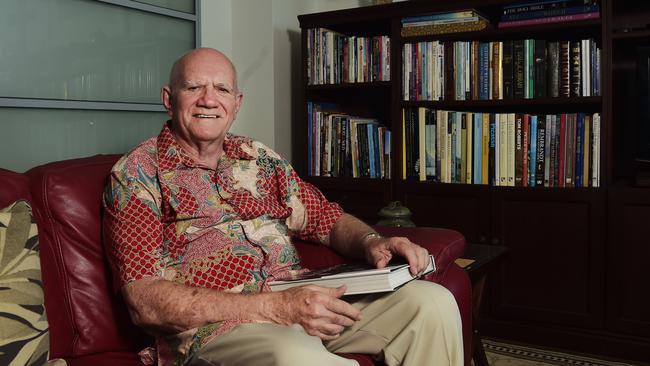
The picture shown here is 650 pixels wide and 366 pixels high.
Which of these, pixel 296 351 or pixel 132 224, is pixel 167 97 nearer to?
pixel 132 224

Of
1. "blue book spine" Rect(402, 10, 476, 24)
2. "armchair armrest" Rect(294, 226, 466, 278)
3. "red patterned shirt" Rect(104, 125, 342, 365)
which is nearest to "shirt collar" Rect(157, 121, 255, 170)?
"red patterned shirt" Rect(104, 125, 342, 365)

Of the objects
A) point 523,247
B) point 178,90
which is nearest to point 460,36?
point 523,247

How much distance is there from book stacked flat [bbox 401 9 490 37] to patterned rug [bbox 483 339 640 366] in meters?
1.27

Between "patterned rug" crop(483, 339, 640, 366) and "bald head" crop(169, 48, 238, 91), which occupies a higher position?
"bald head" crop(169, 48, 238, 91)

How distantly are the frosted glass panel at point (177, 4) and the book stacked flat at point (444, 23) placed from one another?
92 centimetres

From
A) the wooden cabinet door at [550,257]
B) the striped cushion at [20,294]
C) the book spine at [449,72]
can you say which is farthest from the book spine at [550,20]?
the striped cushion at [20,294]

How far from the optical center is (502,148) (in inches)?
102

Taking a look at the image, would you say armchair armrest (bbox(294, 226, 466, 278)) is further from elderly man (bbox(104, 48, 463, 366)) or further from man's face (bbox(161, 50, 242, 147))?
man's face (bbox(161, 50, 242, 147))

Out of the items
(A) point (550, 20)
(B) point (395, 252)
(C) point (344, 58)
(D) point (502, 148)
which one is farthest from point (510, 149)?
(B) point (395, 252)

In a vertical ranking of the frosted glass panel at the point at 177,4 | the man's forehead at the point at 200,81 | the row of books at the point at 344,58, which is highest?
the frosted glass panel at the point at 177,4

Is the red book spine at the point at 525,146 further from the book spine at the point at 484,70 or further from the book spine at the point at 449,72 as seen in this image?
the book spine at the point at 449,72

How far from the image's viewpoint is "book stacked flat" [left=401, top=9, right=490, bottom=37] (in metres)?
2.62

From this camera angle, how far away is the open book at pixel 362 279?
1429 mm

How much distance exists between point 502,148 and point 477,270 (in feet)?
2.58
